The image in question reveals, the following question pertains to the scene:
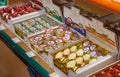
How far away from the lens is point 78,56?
A: 6.57ft

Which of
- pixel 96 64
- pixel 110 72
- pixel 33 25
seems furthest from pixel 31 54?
pixel 110 72

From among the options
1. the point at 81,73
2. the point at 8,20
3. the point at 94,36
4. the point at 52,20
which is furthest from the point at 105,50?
the point at 8,20

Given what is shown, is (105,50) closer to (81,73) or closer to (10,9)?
(81,73)

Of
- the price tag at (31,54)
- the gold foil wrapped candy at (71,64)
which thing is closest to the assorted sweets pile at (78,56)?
the gold foil wrapped candy at (71,64)

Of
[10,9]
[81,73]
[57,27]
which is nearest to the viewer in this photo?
[81,73]

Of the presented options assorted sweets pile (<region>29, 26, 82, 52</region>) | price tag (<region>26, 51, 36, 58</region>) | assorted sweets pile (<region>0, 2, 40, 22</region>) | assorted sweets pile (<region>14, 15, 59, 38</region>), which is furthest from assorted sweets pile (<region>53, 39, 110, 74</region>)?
assorted sweets pile (<region>0, 2, 40, 22</region>)

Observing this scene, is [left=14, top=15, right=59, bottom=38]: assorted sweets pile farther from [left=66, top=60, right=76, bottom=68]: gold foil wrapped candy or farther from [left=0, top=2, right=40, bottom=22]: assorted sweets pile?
[left=66, top=60, right=76, bottom=68]: gold foil wrapped candy

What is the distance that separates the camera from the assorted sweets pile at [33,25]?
2572mm

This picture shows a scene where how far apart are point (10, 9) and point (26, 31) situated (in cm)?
64

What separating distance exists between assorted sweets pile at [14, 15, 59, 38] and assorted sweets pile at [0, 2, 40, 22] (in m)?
0.16

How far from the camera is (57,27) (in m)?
2.56

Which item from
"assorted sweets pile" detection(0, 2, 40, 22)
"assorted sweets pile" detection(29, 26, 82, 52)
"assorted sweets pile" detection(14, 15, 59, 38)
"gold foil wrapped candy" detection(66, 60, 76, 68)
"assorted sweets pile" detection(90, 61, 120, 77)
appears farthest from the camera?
"assorted sweets pile" detection(0, 2, 40, 22)

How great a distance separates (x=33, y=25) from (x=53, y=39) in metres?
0.46

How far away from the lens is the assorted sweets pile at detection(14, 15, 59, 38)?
2572mm
